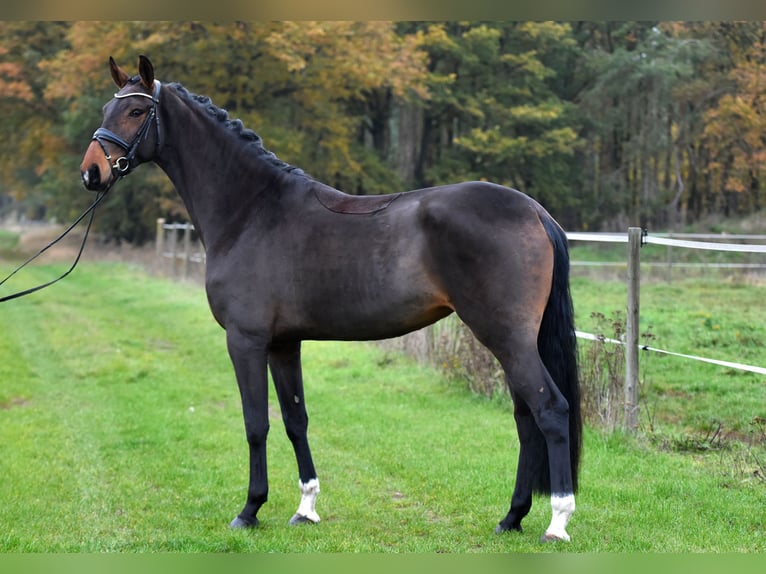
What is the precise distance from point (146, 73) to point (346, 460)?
3239 millimetres

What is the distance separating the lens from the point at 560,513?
14.0 feet

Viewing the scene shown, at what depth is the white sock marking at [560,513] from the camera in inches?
167

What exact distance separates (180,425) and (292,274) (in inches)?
144

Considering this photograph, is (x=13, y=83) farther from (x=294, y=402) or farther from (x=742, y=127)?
(x=294, y=402)

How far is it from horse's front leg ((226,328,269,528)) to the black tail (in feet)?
4.94

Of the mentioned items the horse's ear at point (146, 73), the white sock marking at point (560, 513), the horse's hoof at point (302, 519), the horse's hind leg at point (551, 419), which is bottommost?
the horse's hoof at point (302, 519)

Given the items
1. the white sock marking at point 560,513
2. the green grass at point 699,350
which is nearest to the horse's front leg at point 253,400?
the white sock marking at point 560,513

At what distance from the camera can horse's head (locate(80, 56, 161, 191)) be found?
4.68 metres

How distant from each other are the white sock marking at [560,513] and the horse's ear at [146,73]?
3132 millimetres

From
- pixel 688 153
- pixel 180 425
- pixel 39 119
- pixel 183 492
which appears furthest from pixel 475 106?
pixel 183 492

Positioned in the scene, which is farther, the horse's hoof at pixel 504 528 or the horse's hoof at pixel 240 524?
the horse's hoof at pixel 240 524

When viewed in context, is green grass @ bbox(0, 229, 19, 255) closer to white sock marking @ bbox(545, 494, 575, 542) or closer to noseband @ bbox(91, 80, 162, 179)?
noseband @ bbox(91, 80, 162, 179)

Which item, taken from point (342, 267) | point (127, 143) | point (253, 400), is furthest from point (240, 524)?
point (127, 143)

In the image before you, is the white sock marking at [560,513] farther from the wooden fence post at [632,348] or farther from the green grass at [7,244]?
the green grass at [7,244]
